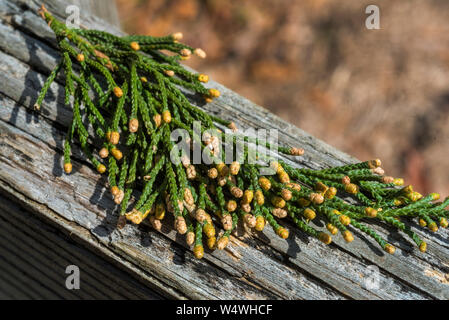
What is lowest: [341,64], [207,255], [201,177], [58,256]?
[58,256]

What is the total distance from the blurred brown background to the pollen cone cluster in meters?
3.38

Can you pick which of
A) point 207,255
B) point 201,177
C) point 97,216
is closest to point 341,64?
point 201,177

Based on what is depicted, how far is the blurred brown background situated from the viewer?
529cm

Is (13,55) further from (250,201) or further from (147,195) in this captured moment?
(250,201)

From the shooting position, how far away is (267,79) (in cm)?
595

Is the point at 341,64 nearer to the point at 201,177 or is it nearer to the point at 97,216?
the point at 201,177

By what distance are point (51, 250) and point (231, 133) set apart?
1.42 meters

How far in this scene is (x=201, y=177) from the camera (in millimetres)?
2033

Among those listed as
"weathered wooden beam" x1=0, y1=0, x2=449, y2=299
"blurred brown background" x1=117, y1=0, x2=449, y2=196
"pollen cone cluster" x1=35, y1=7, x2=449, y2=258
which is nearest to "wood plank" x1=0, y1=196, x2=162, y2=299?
"weathered wooden beam" x1=0, y1=0, x2=449, y2=299

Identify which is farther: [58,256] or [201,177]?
[58,256]

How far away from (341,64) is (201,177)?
15.0 ft

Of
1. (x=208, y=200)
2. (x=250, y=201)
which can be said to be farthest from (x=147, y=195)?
(x=250, y=201)

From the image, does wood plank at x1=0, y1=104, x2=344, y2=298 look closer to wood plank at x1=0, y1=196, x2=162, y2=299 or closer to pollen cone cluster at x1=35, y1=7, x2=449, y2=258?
pollen cone cluster at x1=35, y1=7, x2=449, y2=258

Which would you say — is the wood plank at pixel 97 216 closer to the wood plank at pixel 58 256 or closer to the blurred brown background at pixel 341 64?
the wood plank at pixel 58 256
